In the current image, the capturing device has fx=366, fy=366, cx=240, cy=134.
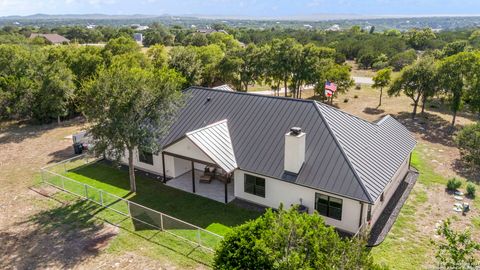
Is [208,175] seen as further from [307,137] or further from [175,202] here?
[307,137]

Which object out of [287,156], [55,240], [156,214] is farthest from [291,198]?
[55,240]

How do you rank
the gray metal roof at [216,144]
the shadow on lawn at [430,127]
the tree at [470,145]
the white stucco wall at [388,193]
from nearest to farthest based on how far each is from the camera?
the white stucco wall at [388,193] < the gray metal roof at [216,144] < the tree at [470,145] < the shadow on lawn at [430,127]

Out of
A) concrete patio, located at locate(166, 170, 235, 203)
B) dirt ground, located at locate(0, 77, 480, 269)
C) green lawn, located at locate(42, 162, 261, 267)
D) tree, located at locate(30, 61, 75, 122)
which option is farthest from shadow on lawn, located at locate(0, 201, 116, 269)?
tree, located at locate(30, 61, 75, 122)

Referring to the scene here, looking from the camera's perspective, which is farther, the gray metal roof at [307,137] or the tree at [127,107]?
the tree at [127,107]

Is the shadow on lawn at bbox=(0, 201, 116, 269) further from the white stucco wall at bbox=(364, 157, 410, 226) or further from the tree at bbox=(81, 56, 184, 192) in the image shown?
the white stucco wall at bbox=(364, 157, 410, 226)

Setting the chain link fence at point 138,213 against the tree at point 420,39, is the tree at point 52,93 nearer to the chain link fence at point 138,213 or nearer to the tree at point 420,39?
the chain link fence at point 138,213

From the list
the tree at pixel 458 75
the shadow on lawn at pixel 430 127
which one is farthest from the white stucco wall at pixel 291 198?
the tree at pixel 458 75
